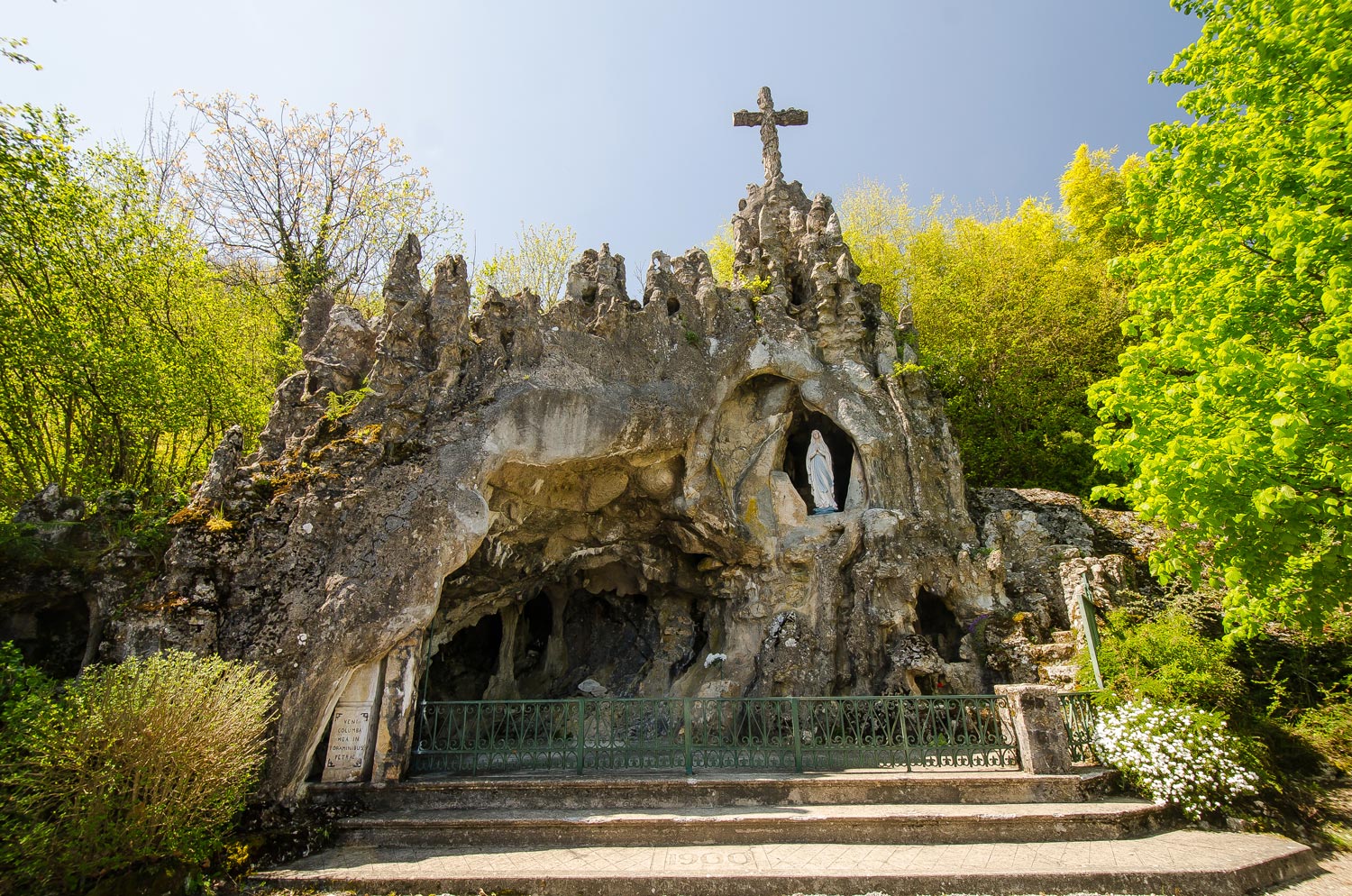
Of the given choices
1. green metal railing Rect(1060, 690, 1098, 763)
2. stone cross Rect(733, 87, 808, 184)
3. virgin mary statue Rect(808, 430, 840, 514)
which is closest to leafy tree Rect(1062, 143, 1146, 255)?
stone cross Rect(733, 87, 808, 184)

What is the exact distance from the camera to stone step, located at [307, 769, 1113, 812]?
8.20 m

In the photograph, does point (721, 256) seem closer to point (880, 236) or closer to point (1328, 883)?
point (880, 236)

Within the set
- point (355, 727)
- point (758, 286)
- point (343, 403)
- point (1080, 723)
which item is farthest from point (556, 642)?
point (1080, 723)

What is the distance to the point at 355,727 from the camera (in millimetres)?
8844

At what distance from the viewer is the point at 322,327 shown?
→ 38.3 ft

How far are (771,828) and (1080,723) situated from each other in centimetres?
458

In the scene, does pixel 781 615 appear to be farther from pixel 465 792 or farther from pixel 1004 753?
pixel 465 792

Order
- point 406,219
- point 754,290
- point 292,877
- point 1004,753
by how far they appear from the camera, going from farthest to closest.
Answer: point 406,219 < point 754,290 < point 1004,753 < point 292,877

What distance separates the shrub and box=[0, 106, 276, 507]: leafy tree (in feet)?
51.2

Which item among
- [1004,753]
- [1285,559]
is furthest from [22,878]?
[1285,559]

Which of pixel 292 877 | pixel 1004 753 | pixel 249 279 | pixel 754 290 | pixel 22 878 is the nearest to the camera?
pixel 22 878

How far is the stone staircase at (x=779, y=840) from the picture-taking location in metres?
6.32

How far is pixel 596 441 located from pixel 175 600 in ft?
19.5

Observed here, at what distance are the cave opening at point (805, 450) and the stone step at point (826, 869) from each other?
27.9 feet
